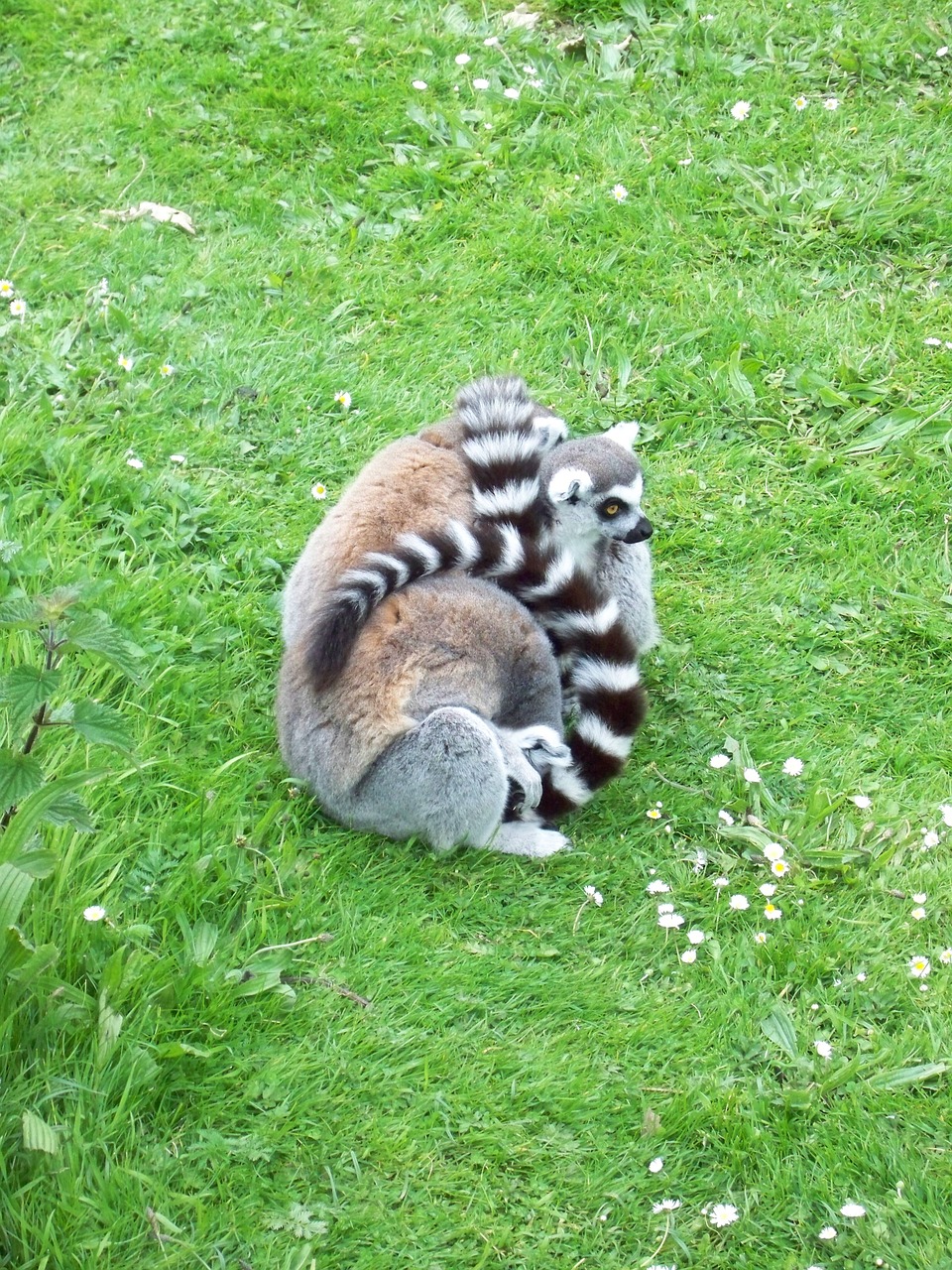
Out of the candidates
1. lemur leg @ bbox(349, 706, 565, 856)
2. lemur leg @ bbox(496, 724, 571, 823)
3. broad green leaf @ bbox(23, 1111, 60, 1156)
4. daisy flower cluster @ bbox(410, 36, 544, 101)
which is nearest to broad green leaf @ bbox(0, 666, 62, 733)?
broad green leaf @ bbox(23, 1111, 60, 1156)

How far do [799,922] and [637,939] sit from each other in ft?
1.56

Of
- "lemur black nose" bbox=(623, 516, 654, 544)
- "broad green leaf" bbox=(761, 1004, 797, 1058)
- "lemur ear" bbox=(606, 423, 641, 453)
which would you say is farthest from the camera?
"lemur ear" bbox=(606, 423, 641, 453)

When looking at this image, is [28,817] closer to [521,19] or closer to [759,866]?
[759,866]

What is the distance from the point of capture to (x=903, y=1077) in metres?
3.20

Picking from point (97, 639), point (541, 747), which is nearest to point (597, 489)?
point (541, 747)

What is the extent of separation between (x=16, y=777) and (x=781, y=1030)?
82.6 inches

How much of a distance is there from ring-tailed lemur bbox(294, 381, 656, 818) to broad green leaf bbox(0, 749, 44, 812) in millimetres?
1081

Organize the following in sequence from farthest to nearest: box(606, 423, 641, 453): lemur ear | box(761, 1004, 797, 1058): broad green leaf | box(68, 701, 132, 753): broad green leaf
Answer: box(606, 423, 641, 453): lemur ear
box(761, 1004, 797, 1058): broad green leaf
box(68, 701, 132, 753): broad green leaf

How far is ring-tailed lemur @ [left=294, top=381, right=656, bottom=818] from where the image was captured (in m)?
3.69

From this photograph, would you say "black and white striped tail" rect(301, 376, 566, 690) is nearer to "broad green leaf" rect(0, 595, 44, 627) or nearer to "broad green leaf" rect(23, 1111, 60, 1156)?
"broad green leaf" rect(0, 595, 44, 627)

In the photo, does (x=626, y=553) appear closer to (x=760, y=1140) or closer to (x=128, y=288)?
(x=760, y=1140)

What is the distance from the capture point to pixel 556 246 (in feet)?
19.0

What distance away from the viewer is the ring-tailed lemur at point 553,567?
12.1ft

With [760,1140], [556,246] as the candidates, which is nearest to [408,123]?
[556,246]
